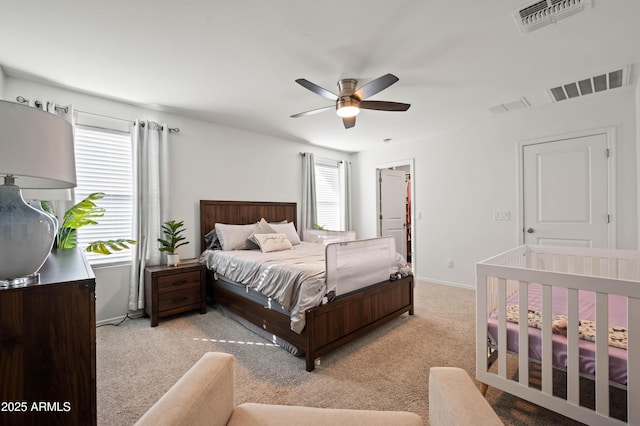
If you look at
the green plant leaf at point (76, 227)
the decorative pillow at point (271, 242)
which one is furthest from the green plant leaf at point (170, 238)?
the decorative pillow at point (271, 242)

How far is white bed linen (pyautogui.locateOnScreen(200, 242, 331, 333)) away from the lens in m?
2.12

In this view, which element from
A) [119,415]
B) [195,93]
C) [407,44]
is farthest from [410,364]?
[195,93]

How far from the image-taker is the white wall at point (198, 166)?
9.85ft

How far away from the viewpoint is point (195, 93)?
2.95 metres

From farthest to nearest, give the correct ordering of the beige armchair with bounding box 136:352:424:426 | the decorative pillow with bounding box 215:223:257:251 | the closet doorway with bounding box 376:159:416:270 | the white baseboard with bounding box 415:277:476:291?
the closet doorway with bounding box 376:159:416:270, the white baseboard with bounding box 415:277:476:291, the decorative pillow with bounding box 215:223:257:251, the beige armchair with bounding box 136:352:424:426

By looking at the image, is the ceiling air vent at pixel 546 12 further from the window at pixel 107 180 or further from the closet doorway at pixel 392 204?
the window at pixel 107 180

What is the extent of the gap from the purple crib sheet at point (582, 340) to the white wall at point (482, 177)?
1871mm

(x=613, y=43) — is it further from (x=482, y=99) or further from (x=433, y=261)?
(x=433, y=261)

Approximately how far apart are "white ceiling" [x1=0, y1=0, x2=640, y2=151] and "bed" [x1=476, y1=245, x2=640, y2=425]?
1672 mm

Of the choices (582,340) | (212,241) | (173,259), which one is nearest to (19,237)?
(173,259)

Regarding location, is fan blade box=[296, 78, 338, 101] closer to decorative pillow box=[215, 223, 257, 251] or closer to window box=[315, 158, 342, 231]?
decorative pillow box=[215, 223, 257, 251]

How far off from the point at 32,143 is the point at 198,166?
9.79 ft

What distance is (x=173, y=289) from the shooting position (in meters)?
3.06

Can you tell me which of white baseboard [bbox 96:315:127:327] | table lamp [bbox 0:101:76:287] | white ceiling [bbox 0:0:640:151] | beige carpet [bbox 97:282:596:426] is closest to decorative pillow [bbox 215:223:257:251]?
beige carpet [bbox 97:282:596:426]
